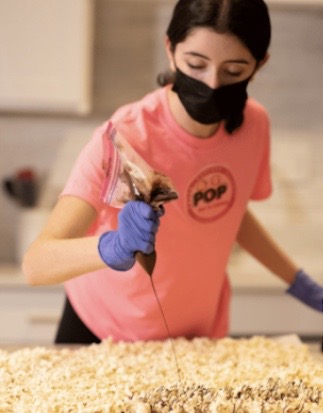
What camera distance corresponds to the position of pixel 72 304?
169 centimetres

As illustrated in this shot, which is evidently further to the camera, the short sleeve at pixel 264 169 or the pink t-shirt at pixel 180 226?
the short sleeve at pixel 264 169

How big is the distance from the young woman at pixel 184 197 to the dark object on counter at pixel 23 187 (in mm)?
1410

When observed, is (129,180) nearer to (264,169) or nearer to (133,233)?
(133,233)

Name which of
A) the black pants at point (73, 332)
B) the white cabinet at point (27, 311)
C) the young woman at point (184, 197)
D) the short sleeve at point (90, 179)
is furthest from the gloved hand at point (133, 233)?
the white cabinet at point (27, 311)

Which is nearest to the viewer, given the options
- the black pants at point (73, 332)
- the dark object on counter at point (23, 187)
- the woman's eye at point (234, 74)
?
the woman's eye at point (234, 74)

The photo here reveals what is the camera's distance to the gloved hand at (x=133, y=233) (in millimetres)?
1167

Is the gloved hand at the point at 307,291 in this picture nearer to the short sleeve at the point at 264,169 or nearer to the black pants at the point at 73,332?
the short sleeve at the point at 264,169

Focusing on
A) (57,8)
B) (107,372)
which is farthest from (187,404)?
(57,8)

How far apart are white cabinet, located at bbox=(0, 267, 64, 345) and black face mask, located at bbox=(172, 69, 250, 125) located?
1344 mm

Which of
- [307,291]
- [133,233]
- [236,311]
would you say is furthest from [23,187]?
[133,233]

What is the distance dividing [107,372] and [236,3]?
0.70 metres

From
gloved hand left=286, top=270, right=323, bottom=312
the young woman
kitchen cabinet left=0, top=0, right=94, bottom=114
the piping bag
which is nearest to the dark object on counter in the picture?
kitchen cabinet left=0, top=0, right=94, bottom=114

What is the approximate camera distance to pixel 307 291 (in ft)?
5.69

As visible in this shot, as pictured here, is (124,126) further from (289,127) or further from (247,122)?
(289,127)
